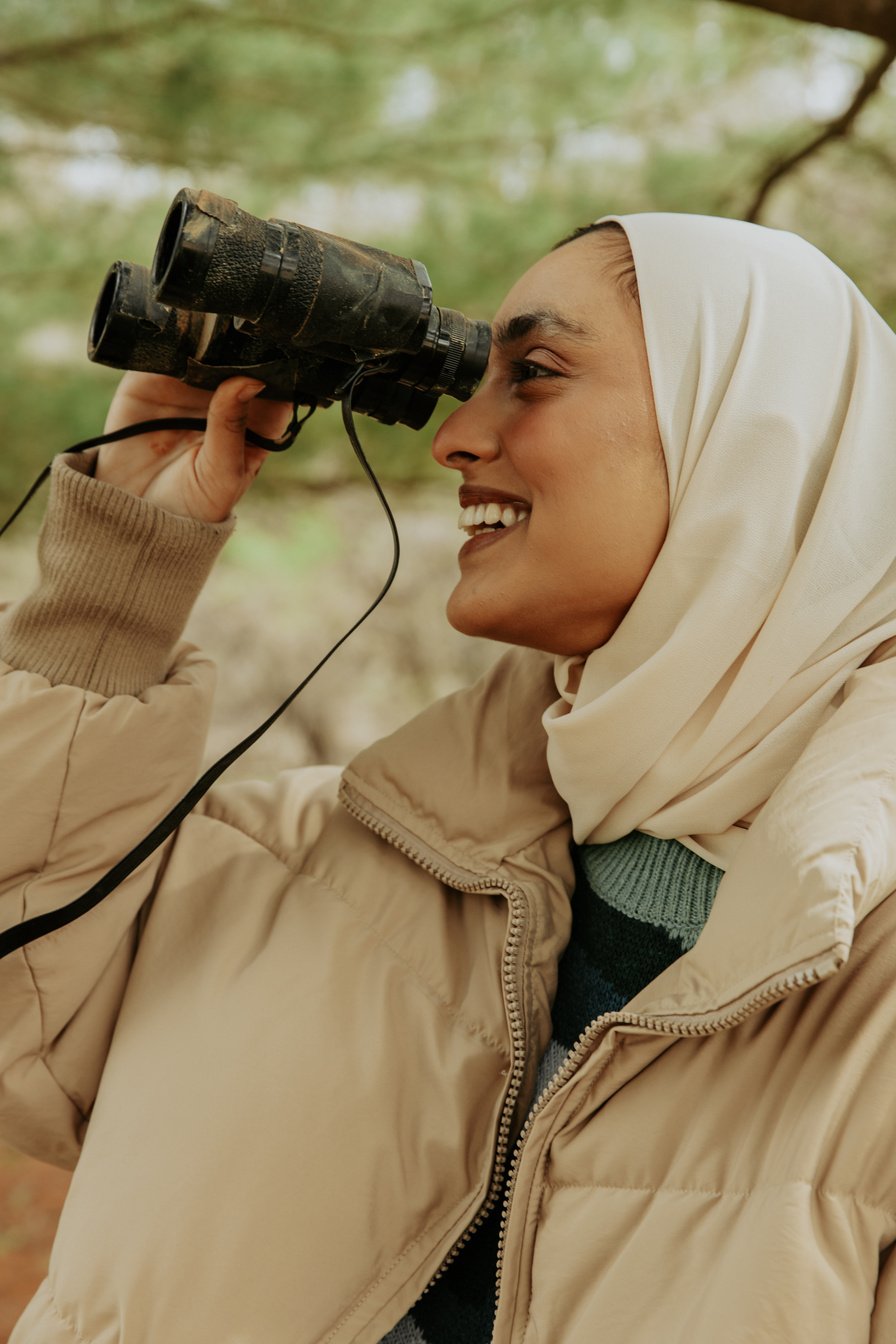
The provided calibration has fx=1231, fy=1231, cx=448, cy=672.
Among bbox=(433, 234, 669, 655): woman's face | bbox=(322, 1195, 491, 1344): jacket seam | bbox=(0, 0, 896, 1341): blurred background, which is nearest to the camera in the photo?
bbox=(322, 1195, 491, 1344): jacket seam

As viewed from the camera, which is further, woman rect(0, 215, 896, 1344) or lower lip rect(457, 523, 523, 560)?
lower lip rect(457, 523, 523, 560)

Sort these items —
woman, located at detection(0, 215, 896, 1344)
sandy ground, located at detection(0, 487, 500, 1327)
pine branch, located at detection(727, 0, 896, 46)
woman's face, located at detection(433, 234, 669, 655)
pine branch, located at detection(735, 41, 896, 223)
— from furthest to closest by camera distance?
sandy ground, located at detection(0, 487, 500, 1327) < pine branch, located at detection(735, 41, 896, 223) < pine branch, located at detection(727, 0, 896, 46) < woman's face, located at detection(433, 234, 669, 655) < woman, located at detection(0, 215, 896, 1344)

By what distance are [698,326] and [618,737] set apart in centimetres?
41

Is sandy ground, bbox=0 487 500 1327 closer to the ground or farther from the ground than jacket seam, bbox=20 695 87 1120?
closer to the ground

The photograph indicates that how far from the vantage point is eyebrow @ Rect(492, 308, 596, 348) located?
4.01ft

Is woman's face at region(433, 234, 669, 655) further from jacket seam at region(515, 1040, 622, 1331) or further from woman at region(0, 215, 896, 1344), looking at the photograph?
jacket seam at region(515, 1040, 622, 1331)

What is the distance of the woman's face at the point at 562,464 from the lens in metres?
1.18

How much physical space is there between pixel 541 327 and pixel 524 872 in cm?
55

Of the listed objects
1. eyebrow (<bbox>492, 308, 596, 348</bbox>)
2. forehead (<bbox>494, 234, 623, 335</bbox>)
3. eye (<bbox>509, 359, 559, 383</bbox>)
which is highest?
forehead (<bbox>494, 234, 623, 335</bbox>)

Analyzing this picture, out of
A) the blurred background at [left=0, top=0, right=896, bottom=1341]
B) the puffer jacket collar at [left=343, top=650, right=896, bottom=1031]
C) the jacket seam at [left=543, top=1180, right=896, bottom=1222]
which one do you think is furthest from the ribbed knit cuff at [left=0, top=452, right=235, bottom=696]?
the blurred background at [left=0, top=0, right=896, bottom=1341]

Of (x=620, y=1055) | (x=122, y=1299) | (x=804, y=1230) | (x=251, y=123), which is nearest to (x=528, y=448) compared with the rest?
(x=620, y=1055)

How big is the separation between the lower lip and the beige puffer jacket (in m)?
0.19

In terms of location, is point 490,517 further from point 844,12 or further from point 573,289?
point 844,12

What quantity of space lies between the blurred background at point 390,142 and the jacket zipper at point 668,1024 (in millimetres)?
1773
